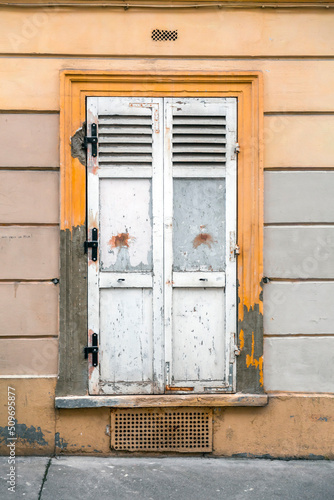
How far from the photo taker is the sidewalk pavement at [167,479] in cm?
346

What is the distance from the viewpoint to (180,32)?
13.0ft

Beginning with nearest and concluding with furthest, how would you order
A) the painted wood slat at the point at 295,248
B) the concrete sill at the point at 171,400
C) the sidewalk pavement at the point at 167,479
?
the sidewalk pavement at the point at 167,479 < the concrete sill at the point at 171,400 < the painted wood slat at the point at 295,248

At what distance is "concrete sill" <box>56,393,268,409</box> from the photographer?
12.9 ft

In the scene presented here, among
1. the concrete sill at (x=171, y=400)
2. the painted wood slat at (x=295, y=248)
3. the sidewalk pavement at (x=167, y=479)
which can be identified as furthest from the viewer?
the painted wood slat at (x=295, y=248)

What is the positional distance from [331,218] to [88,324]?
2152 millimetres

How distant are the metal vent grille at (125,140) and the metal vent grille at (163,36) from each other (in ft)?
2.01

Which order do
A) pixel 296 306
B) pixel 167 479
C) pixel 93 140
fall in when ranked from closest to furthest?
pixel 167 479
pixel 93 140
pixel 296 306

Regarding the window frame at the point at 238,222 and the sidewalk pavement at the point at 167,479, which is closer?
the sidewalk pavement at the point at 167,479

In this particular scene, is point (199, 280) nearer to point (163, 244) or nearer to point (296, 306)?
point (163, 244)

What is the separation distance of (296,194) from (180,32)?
5.25 feet

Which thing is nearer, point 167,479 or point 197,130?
point 167,479

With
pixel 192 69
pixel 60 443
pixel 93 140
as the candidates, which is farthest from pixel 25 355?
pixel 192 69

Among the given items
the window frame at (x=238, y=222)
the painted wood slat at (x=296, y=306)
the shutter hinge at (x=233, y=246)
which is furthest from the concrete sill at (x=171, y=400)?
the shutter hinge at (x=233, y=246)

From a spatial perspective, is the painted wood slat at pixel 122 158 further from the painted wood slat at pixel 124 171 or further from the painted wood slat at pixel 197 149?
the painted wood slat at pixel 197 149
